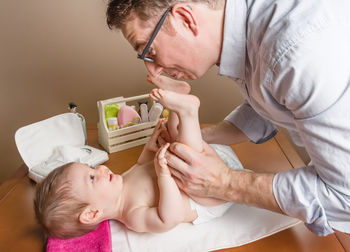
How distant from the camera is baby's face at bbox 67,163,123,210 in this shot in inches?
44.5

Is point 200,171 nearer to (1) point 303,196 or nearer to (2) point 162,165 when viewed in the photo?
(2) point 162,165

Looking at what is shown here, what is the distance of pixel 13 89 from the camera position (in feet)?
6.65

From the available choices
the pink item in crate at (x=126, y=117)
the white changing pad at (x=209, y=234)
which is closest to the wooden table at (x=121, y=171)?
the white changing pad at (x=209, y=234)

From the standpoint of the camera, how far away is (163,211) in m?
1.06

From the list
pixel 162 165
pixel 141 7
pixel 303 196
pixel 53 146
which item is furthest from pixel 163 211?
pixel 53 146

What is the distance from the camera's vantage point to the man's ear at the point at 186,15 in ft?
2.97

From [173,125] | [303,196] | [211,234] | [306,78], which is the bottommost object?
[211,234]

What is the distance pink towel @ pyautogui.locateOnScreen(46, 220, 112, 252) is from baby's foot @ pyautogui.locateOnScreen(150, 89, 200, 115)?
0.51 meters

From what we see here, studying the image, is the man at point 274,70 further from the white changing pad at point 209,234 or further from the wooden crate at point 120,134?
the wooden crate at point 120,134

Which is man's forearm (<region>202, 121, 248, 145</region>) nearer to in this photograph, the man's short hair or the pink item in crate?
the pink item in crate

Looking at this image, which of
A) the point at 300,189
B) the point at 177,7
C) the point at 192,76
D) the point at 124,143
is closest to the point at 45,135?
the point at 124,143

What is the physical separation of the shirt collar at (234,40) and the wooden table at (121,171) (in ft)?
1.90

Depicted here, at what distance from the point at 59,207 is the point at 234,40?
791 mm

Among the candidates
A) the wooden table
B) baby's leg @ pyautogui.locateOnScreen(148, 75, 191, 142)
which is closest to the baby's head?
the wooden table
